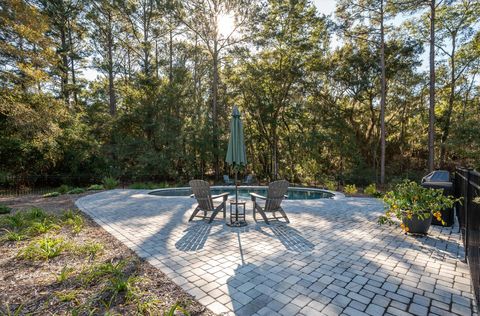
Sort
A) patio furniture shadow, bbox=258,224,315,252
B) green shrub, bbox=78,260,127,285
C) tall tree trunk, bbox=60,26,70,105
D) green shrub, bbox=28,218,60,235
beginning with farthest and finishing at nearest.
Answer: tall tree trunk, bbox=60,26,70,105 < green shrub, bbox=28,218,60,235 < patio furniture shadow, bbox=258,224,315,252 < green shrub, bbox=78,260,127,285

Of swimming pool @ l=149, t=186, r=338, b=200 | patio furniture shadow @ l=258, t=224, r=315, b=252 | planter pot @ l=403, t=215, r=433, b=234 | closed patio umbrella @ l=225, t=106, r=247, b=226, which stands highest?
closed patio umbrella @ l=225, t=106, r=247, b=226

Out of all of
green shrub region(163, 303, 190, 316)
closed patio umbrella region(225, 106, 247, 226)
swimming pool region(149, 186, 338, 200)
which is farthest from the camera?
swimming pool region(149, 186, 338, 200)

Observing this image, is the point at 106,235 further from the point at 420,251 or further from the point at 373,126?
the point at 373,126

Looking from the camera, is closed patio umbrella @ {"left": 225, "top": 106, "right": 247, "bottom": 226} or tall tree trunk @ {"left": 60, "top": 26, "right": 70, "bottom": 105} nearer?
closed patio umbrella @ {"left": 225, "top": 106, "right": 247, "bottom": 226}

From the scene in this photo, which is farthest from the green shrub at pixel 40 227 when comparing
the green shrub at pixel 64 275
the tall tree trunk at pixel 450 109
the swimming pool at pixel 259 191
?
the tall tree trunk at pixel 450 109

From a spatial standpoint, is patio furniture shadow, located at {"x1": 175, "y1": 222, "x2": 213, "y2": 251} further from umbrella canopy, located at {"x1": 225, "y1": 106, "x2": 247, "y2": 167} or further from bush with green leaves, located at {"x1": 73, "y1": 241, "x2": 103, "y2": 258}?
umbrella canopy, located at {"x1": 225, "y1": 106, "x2": 247, "y2": 167}

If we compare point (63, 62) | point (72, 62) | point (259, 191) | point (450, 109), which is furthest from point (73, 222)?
→ point (450, 109)

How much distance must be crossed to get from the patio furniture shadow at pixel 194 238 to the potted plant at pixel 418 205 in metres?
3.43

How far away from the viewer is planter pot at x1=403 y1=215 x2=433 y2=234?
4027 mm

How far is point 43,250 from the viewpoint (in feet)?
11.0

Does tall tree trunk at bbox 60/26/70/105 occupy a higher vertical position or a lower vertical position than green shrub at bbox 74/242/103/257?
higher

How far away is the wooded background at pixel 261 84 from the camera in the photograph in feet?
41.3

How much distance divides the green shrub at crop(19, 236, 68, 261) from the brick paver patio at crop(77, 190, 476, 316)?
887mm

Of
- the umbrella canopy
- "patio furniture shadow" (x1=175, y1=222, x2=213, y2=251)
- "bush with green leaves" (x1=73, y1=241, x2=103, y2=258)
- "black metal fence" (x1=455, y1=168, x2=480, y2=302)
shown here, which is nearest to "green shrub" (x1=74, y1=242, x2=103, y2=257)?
"bush with green leaves" (x1=73, y1=241, x2=103, y2=258)
